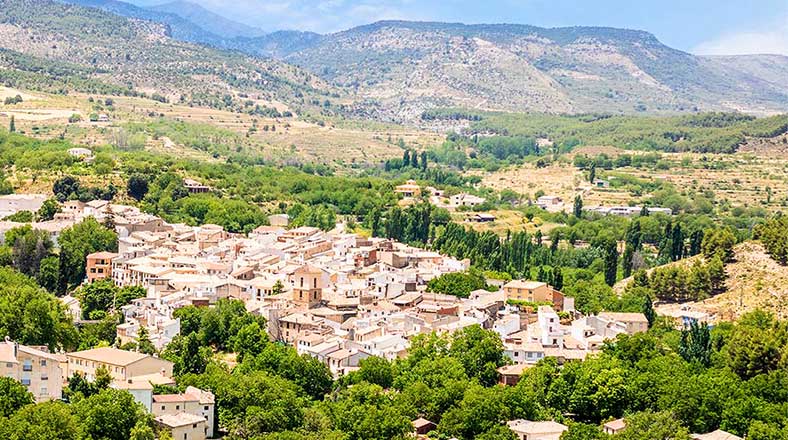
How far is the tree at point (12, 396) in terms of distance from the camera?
28109 mm

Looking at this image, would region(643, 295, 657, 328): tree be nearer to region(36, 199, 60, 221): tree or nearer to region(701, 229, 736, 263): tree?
region(701, 229, 736, 263): tree

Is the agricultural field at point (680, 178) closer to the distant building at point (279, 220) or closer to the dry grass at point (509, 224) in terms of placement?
the dry grass at point (509, 224)

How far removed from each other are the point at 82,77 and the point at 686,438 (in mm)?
95658

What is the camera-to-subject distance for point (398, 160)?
9606 centimetres

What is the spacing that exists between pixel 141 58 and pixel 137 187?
81792 mm

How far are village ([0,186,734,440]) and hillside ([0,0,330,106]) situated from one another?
7432 centimetres

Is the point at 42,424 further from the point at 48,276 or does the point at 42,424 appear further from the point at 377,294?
the point at 48,276

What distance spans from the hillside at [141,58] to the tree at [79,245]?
7315cm

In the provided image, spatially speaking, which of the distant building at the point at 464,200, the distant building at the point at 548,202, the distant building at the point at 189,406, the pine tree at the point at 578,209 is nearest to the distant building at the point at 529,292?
the distant building at the point at 189,406

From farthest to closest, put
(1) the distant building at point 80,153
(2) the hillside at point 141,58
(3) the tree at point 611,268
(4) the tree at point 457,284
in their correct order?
(2) the hillside at point 141,58 < (1) the distant building at point 80,153 < (3) the tree at point 611,268 < (4) the tree at point 457,284

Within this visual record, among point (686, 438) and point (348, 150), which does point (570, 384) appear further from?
point (348, 150)

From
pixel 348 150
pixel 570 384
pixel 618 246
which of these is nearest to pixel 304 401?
pixel 570 384

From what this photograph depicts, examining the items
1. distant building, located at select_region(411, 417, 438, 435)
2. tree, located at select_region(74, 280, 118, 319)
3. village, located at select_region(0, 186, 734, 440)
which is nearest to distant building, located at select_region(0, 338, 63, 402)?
village, located at select_region(0, 186, 734, 440)

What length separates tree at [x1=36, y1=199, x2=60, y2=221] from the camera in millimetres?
53344
